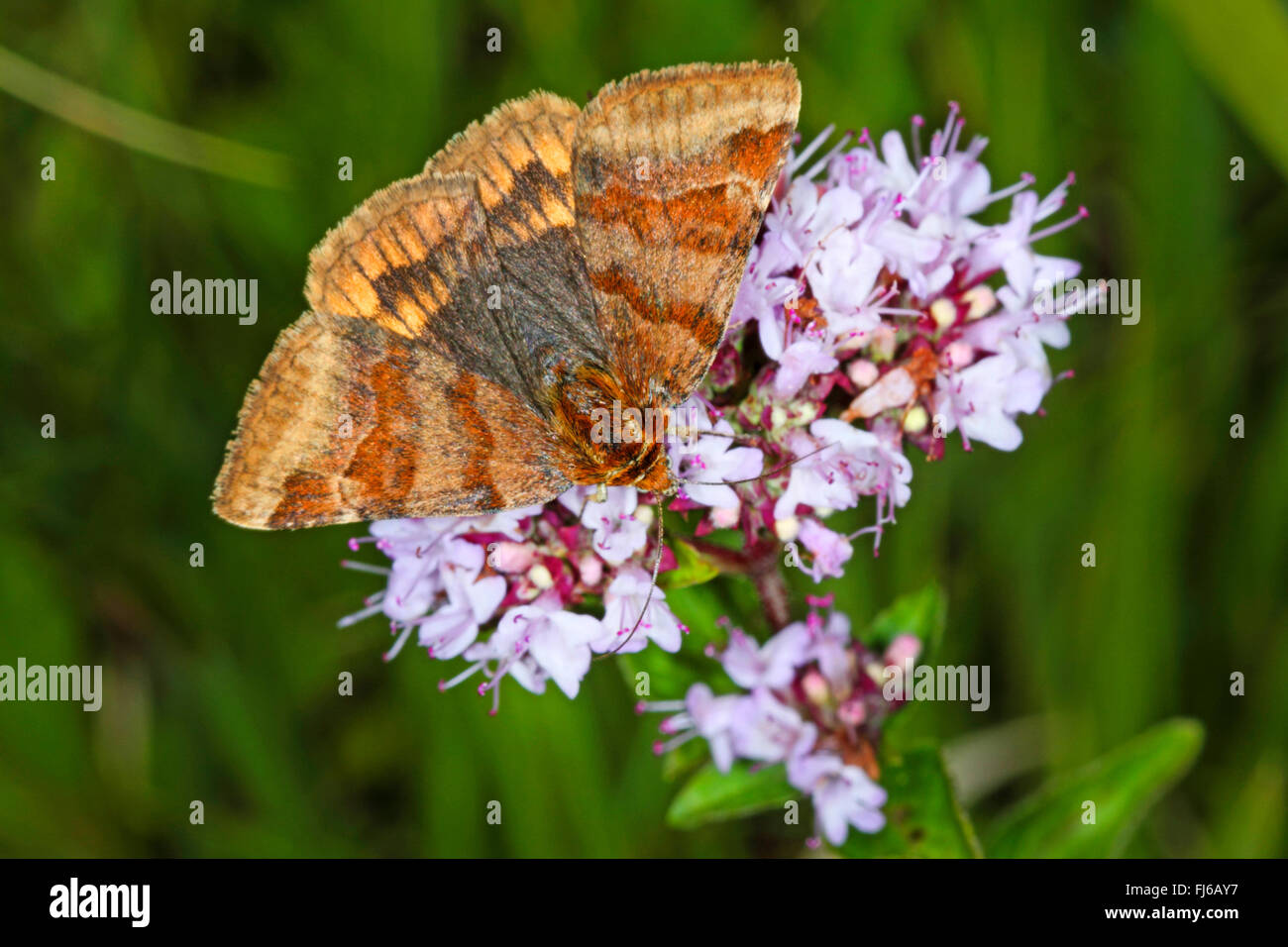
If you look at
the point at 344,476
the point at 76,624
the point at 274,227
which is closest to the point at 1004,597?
the point at 344,476

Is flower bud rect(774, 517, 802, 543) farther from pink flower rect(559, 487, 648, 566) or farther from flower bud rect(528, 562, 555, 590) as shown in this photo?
flower bud rect(528, 562, 555, 590)

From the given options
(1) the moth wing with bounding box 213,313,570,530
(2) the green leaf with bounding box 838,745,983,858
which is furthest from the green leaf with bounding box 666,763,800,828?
(1) the moth wing with bounding box 213,313,570,530

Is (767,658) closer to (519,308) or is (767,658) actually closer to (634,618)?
(634,618)

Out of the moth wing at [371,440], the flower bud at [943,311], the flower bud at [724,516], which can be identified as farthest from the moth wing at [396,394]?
the flower bud at [943,311]

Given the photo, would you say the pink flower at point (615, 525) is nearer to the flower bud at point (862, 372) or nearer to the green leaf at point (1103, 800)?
the flower bud at point (862, 372)

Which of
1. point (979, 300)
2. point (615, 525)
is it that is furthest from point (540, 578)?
point (979, 300)

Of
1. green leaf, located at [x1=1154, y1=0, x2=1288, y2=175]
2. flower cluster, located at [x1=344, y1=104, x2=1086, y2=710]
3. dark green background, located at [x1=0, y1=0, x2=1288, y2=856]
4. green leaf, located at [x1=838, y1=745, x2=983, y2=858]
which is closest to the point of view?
flower cluster, located at [x1=344, y1=104, x2=1086, y2=710]

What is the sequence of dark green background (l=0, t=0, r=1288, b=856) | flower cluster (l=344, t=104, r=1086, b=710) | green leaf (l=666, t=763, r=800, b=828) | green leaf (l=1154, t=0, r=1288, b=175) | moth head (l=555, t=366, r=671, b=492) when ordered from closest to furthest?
moth head (l=555, t=366, r=671, b=492) < flower cluster (l=344, t=104, r=1086, b=710) < green leaf (l=666, t=763, r=800, b=828) < green leaf (l=1154, t=0, r=1288, b=175) < dark green background (l=0, t=0, r=1288, b=856)
